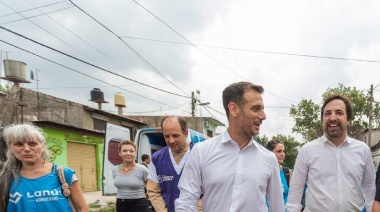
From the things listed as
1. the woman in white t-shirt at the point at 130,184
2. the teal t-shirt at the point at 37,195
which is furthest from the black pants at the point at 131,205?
the teal t-shirt at the point at 37,195

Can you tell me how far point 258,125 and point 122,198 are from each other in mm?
3956

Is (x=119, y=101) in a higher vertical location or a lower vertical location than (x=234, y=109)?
higher

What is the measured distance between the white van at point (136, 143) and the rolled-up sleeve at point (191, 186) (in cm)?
595

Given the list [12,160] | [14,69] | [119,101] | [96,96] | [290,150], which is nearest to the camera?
[12,160]

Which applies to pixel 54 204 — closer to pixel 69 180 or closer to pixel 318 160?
pixel 69 180

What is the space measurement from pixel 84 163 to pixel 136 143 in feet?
38.6

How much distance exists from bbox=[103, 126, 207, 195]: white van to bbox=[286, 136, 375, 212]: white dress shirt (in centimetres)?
518

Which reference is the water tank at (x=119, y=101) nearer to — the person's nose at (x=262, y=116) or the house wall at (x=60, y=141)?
the house wall at (x=60, y=141)

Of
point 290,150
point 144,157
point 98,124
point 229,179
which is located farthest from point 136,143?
point 290,150

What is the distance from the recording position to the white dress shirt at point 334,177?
304 centimetres

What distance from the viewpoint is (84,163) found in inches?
764

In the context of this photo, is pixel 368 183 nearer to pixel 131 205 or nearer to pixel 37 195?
pixel 37 195

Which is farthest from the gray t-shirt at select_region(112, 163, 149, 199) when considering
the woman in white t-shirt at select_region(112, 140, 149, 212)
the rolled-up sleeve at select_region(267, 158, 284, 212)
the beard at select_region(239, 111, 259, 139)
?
the beard at select_region(239, 111, 259, 139)

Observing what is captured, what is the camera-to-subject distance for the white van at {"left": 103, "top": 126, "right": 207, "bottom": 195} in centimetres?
872
